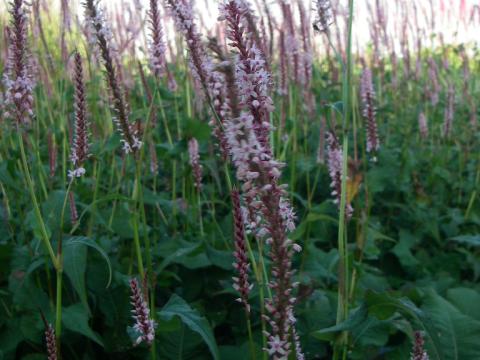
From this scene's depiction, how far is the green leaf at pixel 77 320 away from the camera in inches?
62.2

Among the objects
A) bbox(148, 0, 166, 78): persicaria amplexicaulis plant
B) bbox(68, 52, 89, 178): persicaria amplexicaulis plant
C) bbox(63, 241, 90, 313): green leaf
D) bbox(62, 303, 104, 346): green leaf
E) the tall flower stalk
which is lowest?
bbox(62, 303, 104, 346): green leaf

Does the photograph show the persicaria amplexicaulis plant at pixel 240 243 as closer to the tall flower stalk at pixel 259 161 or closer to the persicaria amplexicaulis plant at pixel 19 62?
the tall flower stalk at pixel 259 161

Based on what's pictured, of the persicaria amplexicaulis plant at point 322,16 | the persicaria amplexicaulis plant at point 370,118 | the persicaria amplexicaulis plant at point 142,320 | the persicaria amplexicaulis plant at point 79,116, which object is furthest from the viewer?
the persicaria amplexicaulis plant at point 370,118

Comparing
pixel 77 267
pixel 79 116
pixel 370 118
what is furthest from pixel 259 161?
pixel 370 118

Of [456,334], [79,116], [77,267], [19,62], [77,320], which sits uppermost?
[19,62]

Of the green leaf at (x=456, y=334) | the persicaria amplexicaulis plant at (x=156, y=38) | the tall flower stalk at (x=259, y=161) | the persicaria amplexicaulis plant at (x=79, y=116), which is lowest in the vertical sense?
the green leaf at (x=456, y=334)

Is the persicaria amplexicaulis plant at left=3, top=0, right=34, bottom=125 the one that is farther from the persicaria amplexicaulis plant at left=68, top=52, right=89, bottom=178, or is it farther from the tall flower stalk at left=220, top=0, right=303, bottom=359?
the tall flower stalk at left=220, top=0, right=303, bottom=359

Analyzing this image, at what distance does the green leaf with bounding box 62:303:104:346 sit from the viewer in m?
1.58

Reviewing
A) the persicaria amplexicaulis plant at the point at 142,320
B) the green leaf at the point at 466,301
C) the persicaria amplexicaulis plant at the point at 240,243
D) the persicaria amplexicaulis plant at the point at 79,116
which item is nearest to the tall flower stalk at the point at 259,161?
the persicaria amplexicaulis plant at the point at 240,243

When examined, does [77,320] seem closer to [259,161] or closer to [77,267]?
[77,267]

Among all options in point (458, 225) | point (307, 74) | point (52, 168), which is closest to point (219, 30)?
point (307, 74)

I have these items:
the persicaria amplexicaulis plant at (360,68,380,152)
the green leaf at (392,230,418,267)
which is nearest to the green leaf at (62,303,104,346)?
the persicaria amplexicaulis plant at (360,68,380,152)

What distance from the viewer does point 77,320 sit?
161cm

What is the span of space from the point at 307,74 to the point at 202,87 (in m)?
1.89
